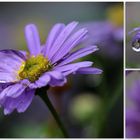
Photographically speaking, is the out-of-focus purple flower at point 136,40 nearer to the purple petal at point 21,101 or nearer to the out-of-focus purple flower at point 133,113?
the out-of-focus purple flower at point 133,113

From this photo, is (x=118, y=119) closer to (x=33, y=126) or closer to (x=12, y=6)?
(x=33, y=126)

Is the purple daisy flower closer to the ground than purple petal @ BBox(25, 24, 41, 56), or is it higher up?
closer to the ground

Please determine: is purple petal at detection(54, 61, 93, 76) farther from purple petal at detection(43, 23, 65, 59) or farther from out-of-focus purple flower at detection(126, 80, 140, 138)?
out-of-focus purple flower at detection(126, 80, 140, 138)

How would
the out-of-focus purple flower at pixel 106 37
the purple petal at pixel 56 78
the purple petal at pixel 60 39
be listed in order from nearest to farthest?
the purple petal at pixel 56 78 < the purple petal at pixel 60 39 < the out-of-focus purple flower at pixel 106 37

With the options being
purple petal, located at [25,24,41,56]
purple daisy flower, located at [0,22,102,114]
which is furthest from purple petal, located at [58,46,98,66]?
purple petal, located at [25,24,41,56]

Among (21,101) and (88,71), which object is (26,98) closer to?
(21,101)

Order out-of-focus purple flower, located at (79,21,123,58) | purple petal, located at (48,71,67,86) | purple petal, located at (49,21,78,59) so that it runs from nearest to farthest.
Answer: purple petal, located at (48,71,67,86)
purple petal, located at (49,21,78,59)
out-of-focus purple flower, located at (79,21,123,58)

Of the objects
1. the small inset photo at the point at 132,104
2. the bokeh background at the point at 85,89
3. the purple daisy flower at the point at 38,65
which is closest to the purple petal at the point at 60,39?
the purple daisy flower at the point at 38,65

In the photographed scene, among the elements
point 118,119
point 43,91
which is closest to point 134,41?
point 118,119
